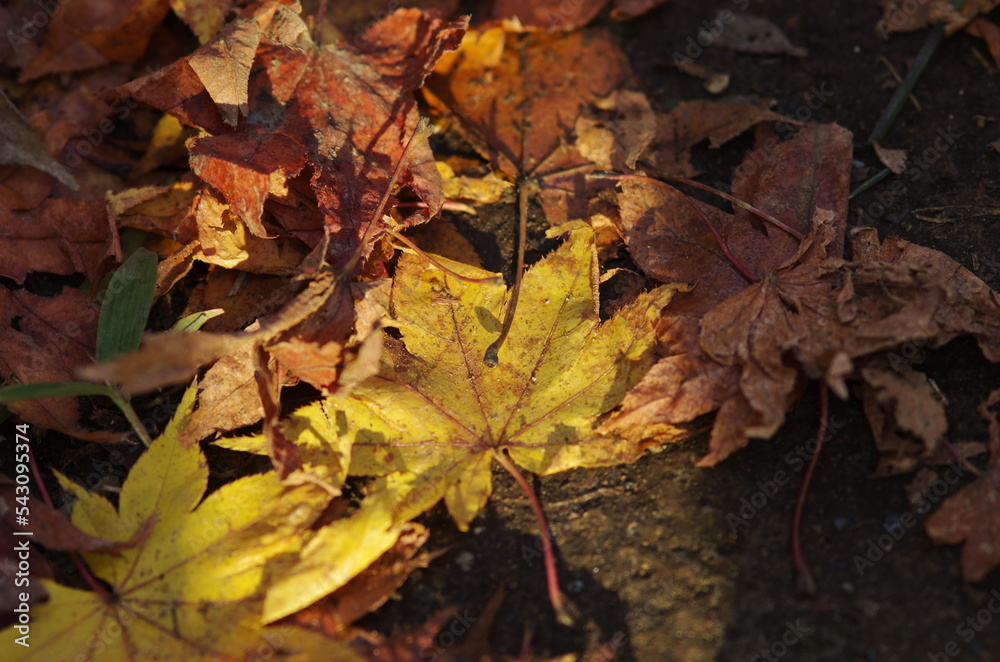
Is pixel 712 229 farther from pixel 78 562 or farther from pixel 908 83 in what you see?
pixel 78 562

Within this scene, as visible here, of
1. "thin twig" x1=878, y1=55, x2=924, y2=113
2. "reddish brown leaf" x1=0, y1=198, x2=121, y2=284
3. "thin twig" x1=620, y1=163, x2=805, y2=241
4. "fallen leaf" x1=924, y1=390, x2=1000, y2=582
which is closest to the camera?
"fallen leaf" x1=924, y1=390, x2=1000, y2=582

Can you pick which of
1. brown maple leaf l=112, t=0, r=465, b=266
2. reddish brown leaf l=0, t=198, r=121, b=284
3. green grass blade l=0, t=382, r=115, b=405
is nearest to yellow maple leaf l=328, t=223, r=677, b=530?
brown maple leaf l=112, t=0, r=465, b=266

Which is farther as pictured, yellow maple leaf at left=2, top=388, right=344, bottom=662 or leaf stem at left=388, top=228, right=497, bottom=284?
leaf stem at left=388, top=228, right=497, bottom=284

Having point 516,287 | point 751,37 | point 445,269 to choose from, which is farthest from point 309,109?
point 751,37

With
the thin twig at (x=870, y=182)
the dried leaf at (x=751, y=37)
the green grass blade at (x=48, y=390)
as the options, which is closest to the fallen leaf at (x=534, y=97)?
the dried leaf at (x=751, y=37)

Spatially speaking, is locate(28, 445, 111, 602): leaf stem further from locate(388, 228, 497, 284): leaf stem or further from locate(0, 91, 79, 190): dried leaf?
locate(388, 228, 497, 284): leaf stem

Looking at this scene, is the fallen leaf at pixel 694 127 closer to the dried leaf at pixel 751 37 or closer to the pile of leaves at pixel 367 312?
the pile of leaves at pixel 367 312
